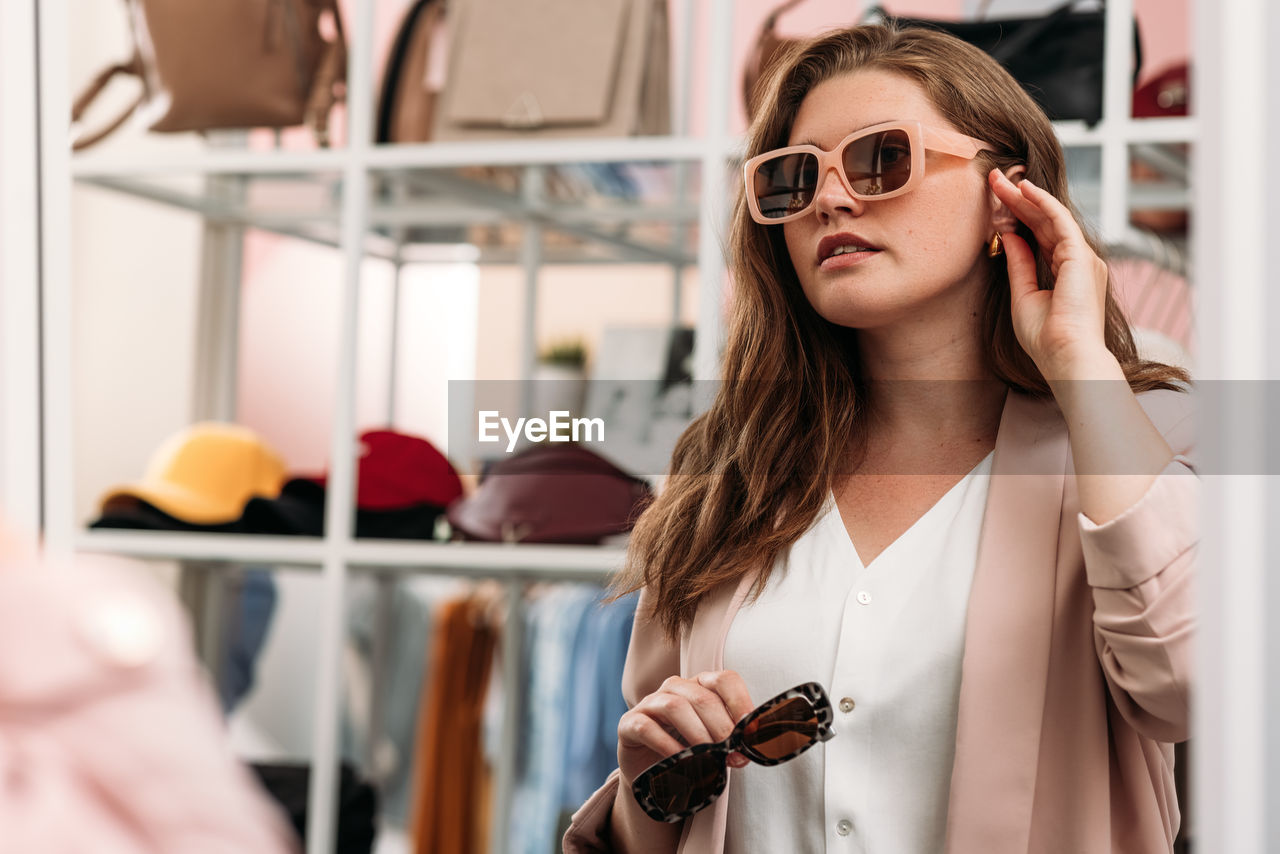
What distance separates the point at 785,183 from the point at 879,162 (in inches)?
3.0

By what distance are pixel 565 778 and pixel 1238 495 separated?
2.10m

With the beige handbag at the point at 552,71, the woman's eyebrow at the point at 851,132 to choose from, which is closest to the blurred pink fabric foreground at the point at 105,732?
the woman's eyebrow at the point at 851,132

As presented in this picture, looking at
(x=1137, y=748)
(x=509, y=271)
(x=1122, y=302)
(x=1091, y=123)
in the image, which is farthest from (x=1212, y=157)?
(x=509, y=271)

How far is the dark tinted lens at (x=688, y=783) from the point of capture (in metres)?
0.76

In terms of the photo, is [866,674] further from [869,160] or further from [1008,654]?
[869,160]

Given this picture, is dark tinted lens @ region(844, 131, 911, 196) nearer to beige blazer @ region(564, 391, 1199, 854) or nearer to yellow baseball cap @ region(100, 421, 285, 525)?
beige blazer @ region(564, 391, 1199, 854)

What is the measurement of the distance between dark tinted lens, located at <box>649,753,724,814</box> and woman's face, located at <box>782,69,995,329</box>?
0.30m

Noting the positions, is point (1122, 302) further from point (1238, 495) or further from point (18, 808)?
point (18, 808)

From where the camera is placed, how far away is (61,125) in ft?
1.84

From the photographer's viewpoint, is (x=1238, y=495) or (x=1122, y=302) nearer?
(x=1238, y=495)

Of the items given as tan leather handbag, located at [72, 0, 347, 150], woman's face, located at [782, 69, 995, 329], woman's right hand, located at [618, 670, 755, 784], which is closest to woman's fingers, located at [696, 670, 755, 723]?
woman's right hand, located at [618, 670, 755, 784]

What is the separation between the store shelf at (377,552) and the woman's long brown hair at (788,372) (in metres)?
0.85

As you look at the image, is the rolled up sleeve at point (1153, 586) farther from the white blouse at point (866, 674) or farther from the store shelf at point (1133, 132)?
the store shelf at point (1133, 132)

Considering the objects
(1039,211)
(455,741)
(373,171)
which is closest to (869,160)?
(1039,211)
